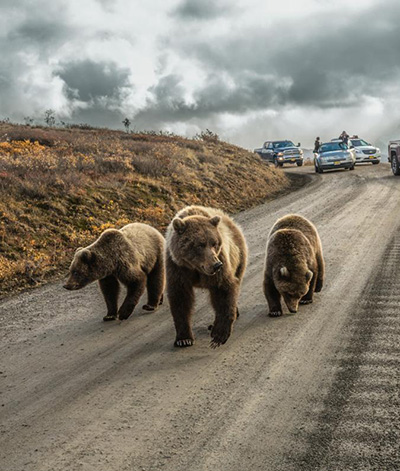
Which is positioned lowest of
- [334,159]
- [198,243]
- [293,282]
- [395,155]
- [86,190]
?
[293,282]

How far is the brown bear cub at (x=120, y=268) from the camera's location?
7520 millimetres

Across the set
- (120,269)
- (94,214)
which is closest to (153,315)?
(120,269)

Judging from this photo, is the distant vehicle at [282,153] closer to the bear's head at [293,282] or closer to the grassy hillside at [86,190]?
the grassy hillside at [86,190]

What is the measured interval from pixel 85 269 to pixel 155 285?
1.19 meters

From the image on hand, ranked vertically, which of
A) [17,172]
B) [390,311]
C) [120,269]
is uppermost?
[17,172]

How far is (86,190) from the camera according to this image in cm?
1639

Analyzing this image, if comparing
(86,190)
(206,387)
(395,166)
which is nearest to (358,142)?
(395,166)

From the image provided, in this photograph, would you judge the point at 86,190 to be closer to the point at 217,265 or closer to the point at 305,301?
the point at 305,301

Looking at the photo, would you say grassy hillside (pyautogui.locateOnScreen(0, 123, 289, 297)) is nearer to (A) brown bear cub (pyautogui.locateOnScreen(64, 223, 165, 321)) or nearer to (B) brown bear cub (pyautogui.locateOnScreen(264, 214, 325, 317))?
(A) brown bear cub (pyautogui.locateOnScreen(64, 223, 165, 321))

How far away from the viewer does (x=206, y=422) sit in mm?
4520

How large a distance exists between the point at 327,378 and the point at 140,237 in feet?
12.5

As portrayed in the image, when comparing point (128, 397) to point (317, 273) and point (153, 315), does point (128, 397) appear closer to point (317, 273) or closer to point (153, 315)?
point (153, 315)

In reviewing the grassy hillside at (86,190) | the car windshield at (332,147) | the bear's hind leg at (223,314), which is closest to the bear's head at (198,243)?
the bear's hind leg at (223,314)

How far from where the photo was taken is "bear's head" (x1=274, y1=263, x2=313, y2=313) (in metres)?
7.38
